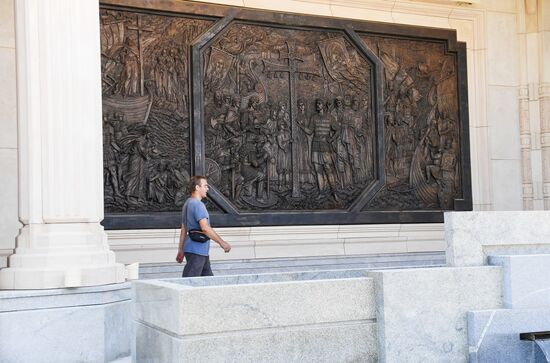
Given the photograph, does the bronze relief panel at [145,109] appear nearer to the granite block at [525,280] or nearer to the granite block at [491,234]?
the granite block at [491,234]

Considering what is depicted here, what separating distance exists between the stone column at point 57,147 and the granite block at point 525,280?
12.8 ft

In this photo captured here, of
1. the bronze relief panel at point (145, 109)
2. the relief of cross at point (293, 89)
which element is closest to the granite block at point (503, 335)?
the bronze relief panel at point (145, 109)

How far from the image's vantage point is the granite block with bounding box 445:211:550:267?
6.14 m

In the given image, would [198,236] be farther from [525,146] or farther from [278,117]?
[525,146]

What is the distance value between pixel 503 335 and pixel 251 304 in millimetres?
2137

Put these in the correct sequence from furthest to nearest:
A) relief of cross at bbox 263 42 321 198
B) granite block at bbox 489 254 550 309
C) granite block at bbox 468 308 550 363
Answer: relief of cross at bbox 263 42 321 198, granite block at bbox 489 254 550 309, granite block at bbox 468 308 550 363

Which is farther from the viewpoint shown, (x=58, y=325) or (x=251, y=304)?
(x=58, y=325)

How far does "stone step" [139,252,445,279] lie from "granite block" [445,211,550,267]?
4489 mm

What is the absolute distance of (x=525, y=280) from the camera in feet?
20.2

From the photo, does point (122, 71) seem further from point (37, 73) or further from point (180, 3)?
point (37, 73)

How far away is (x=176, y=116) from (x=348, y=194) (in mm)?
3424

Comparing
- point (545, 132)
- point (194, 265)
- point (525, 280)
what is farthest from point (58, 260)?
point (545, 132)

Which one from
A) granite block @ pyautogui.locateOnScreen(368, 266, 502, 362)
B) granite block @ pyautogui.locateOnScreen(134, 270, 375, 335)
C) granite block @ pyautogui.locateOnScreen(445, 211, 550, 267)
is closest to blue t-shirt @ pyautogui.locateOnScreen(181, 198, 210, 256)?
granite block @ pyautogui.locateOnScreen(134, 270, 375, 335)

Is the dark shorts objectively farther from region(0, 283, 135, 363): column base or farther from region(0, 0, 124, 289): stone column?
region(0, 283, 135, 363): column base
